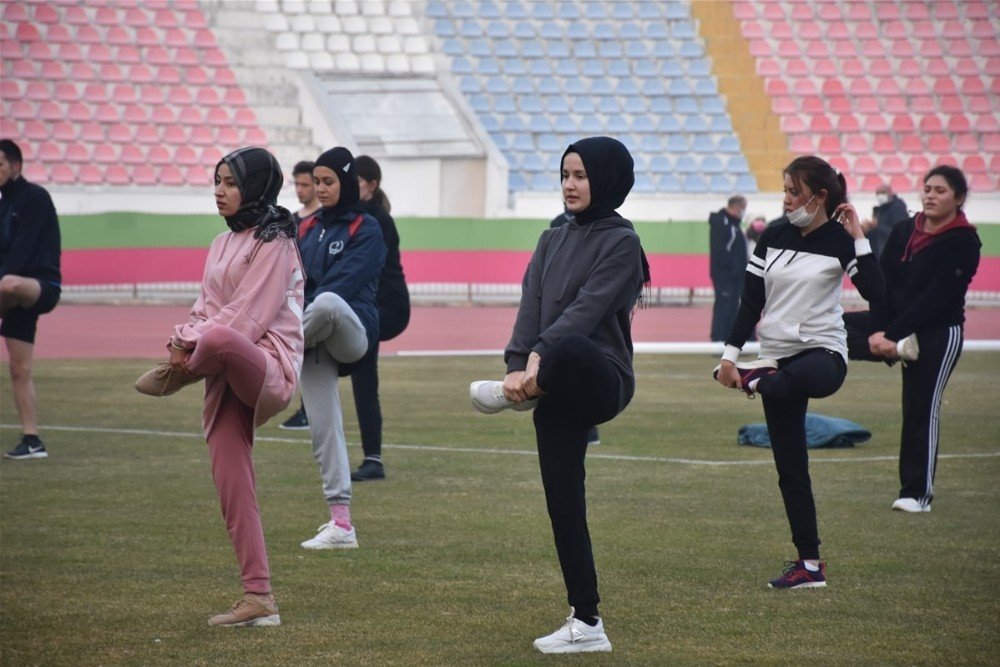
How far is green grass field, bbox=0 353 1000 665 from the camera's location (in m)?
6.09

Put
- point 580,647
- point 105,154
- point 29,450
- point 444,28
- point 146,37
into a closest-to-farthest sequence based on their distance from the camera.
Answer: point 580,647
point 29,450
point 105,154
point 146,37
point 444,28

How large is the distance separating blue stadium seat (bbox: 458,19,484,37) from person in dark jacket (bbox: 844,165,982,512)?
2714cm

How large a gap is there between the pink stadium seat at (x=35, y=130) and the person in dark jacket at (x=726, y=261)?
1471 centimetres

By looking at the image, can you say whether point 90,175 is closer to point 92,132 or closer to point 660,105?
point 92,132

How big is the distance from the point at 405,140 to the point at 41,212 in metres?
22.4

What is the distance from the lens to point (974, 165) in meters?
34.0

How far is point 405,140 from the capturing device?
107ft

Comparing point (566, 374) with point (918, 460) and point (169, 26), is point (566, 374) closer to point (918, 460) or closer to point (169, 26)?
point (918, 460)

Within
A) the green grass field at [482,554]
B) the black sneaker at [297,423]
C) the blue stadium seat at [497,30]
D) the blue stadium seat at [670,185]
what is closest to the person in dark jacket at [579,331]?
the green grass field at [482,554]

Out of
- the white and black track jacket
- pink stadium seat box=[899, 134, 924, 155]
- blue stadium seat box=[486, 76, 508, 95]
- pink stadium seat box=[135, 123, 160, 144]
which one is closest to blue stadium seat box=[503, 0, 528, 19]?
blue stadium seat box=[486, 76, 508, 95]

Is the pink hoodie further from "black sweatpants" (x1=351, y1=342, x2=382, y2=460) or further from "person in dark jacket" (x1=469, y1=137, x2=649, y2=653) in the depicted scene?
"black sweatpants" (x1=351, y1=342, x2=382, y2=460)

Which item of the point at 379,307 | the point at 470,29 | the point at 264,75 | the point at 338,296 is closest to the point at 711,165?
the point at 470,29

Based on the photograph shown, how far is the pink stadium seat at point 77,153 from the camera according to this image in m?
30.0

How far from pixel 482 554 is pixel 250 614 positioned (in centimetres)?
181
